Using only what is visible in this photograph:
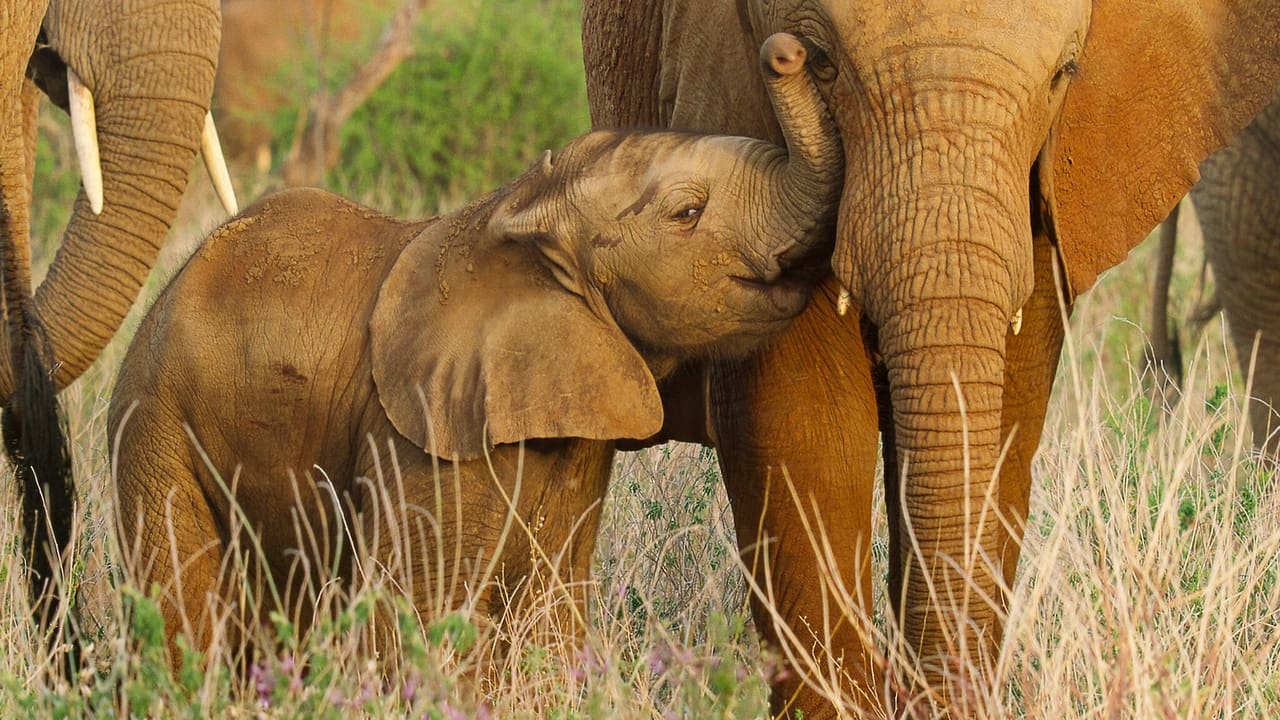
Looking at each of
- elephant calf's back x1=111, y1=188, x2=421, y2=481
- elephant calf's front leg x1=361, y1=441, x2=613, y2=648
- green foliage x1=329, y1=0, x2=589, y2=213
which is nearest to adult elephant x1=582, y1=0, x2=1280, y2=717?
elephant calf's front leg x1=361, y1=441, x2=613, y2=648

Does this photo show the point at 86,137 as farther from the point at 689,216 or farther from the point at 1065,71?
the point at 1065,71

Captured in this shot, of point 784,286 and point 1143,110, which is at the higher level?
point 1143,110

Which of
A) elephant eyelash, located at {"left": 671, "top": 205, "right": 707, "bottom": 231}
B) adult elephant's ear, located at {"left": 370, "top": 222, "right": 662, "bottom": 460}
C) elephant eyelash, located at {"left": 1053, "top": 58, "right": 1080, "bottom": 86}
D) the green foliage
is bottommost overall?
adult elephant's ear, located at {"left": 370, "top": 222, "right": 662, "bottom": 460}

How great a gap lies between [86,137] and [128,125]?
0.31ft

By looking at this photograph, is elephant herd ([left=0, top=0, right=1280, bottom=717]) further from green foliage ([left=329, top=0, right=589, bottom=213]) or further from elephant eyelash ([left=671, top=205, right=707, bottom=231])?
green foliage ([left=329, top=0, right=589, bottom=213])

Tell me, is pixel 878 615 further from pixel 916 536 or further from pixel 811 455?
pixel 916 536

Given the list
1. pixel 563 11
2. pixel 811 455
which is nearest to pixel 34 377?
pixel 811 455

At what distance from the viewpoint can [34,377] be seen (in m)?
3.76

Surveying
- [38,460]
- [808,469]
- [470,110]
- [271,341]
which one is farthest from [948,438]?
[470,110]

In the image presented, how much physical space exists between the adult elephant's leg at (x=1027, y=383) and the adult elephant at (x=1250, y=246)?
1609mm

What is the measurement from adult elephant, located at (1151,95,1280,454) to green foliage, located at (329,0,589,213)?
582 cm

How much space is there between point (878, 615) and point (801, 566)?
71 cm

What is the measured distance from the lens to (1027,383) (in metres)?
3.89

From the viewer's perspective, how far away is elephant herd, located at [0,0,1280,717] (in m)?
3.07
